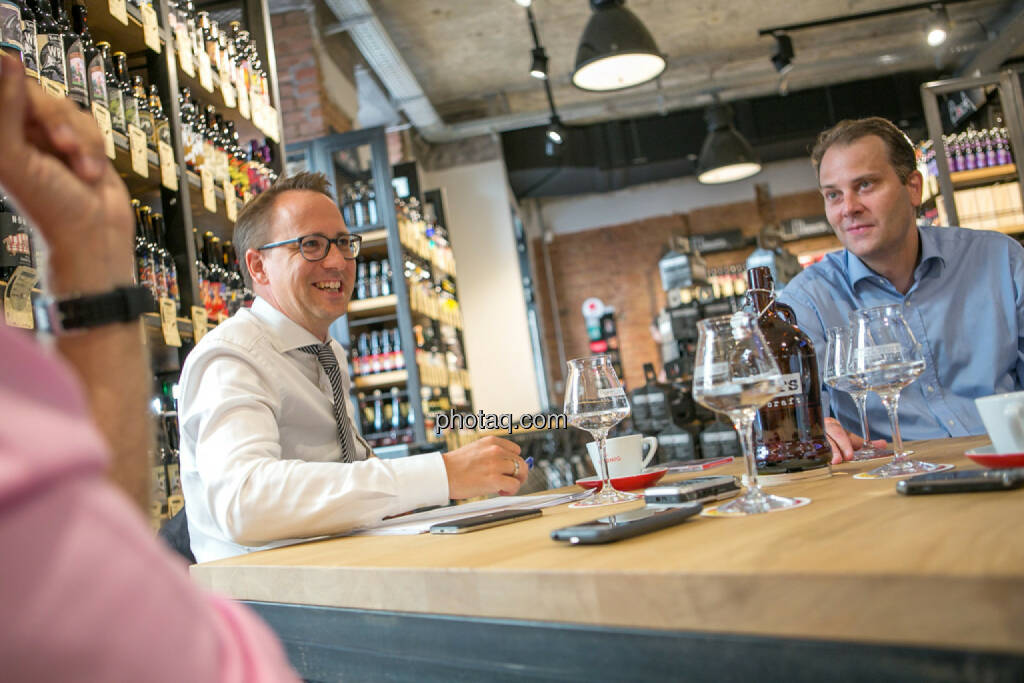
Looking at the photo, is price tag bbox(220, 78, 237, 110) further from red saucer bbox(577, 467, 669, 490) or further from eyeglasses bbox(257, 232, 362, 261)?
red saucer bbox(577, 467, 669, 490)

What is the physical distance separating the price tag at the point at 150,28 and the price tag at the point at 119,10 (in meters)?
0.09

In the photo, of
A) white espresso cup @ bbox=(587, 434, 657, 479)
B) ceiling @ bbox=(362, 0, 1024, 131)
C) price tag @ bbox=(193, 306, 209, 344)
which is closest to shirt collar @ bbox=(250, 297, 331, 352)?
price tag @ bbox=(193, 306, 209, 344)

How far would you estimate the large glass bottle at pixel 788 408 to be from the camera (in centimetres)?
126

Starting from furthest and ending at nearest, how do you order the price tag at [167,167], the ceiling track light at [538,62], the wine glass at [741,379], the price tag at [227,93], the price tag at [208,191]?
the ceiling track light at [538,62]
the price tag at [227,93]
the price tag at [208,191]
the price tag at [167,167]
the wine glass at [741,379]

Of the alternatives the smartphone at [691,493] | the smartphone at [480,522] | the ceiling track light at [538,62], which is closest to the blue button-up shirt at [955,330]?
the smartphone at [691,493]

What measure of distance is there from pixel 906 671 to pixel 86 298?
605mm

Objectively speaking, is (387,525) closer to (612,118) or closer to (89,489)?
(89,489)

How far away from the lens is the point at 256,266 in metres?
2.08

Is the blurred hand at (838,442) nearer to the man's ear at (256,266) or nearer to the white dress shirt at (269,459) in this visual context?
the white dress shirt at (269,459)

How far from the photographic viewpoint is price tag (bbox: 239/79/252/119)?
3041mm

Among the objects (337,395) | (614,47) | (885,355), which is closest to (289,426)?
(337,395)

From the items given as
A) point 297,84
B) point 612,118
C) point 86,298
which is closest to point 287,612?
point 86,298

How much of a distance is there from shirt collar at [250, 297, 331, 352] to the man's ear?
15 cm

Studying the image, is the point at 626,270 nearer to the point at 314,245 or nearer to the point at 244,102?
the point at 244,102
